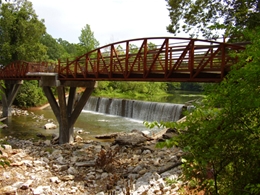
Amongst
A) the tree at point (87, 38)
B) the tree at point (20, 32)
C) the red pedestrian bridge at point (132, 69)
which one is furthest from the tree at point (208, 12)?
the tree at point (87, 38)

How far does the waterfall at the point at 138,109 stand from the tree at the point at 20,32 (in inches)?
346

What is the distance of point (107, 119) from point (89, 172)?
15683 mm

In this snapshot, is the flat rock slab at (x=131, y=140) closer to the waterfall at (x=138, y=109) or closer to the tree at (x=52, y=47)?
the waterfall at (x=138, y=109)

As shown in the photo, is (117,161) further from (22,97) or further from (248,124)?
(22,97)

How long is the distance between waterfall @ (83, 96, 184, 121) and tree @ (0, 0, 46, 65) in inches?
346

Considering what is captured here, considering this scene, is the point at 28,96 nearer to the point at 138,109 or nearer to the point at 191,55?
the point at 138,109

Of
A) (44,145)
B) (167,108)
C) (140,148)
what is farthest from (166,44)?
(167,108)

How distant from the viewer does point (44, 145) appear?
1314cm

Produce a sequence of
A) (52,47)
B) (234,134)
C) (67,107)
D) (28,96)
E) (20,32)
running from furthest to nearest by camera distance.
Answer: (52,47) → (28,96) → (20,32) → (67,107) → (234,134)

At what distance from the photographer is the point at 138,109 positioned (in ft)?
84.5

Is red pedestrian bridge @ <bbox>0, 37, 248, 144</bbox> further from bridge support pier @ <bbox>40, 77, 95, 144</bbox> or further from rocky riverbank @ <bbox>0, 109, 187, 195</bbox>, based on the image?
rocky riverbank @ <bbox>0, 109, 187, 195</bbox>

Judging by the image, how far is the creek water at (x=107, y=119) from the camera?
1791 centimetres

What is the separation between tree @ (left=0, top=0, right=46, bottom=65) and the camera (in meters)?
27.7

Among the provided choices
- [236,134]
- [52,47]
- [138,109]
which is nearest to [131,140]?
[236,134]
